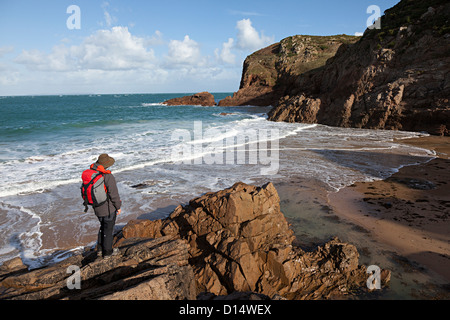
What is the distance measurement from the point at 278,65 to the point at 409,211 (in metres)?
50.8

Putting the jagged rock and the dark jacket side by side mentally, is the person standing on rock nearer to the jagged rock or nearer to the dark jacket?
the dark jacket

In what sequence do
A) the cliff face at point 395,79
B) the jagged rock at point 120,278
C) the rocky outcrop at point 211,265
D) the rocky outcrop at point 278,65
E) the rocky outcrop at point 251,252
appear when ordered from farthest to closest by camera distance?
the rocky outcrop at point 278,65, the cliff face at point 395,79, the rocky outcrop at point 251,252, the rocky outcrop at point 211,265, the jagged rock at point 120,278

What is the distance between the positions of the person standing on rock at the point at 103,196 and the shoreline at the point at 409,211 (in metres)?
5.26

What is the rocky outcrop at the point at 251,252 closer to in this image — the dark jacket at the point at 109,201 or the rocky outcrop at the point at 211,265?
the rocky outcrop at the point at 211,265

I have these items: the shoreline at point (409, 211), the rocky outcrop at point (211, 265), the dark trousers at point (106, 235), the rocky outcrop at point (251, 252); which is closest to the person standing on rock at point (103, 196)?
the dark trousers at point (106, 235)

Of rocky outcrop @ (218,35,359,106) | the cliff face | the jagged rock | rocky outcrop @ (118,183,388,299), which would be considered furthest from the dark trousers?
rocky outcrop @ (218,35,359,106)

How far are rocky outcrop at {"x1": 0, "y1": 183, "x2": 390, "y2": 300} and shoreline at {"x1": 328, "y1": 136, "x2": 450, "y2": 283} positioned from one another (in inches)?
51.8

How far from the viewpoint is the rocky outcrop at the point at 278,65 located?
4656 cm

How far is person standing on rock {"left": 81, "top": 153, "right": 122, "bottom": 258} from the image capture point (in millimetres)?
4086

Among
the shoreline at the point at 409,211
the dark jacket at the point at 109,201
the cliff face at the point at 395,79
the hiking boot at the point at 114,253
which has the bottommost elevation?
the shoreline at the point at 409,211

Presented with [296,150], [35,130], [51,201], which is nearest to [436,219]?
[296,150]

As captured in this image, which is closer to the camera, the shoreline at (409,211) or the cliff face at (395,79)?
the shoreline at (409,211)

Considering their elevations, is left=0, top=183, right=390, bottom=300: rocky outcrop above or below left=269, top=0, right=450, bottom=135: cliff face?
→ below

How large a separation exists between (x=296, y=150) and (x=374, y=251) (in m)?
10.2
